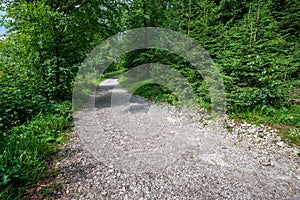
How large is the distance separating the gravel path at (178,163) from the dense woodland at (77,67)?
428mm

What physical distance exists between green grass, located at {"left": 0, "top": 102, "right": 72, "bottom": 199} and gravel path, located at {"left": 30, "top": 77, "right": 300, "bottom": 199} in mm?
272

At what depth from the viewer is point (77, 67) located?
17.6 feet

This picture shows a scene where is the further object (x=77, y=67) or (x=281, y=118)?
(x=77, y=67)

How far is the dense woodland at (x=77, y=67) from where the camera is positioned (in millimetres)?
3008

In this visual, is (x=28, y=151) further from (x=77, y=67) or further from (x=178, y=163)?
(x=77, y=67)

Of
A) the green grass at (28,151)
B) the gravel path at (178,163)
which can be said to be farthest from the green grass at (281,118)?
the green grass at (28,151)

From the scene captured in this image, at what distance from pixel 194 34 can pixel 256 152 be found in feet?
13.2

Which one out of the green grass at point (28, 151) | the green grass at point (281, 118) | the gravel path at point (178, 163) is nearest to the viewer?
the green grass at point (28, 151)

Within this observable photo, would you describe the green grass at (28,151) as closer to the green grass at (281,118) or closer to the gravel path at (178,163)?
the gravel path at (178,163)

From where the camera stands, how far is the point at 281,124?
3363mm

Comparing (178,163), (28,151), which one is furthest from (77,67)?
(178,163)

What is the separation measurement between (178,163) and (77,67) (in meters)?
4.78

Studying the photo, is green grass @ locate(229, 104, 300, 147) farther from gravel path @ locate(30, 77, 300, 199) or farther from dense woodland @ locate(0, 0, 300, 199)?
gravel path @ locate(30, 77, 300, 199)

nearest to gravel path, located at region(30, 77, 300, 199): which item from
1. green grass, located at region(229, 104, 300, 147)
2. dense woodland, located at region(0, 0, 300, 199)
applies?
green grass, located at region(229, 104, 300, 147)
